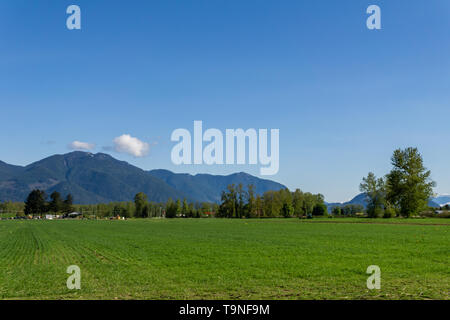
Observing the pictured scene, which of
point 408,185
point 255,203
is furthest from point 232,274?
point 255,203

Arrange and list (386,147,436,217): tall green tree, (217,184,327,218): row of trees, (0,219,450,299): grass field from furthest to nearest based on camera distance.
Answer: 1. (217,184,327,218): row of trees
2. (386,147,436,217): tall green tree
3. (0,219,450,299): grass field

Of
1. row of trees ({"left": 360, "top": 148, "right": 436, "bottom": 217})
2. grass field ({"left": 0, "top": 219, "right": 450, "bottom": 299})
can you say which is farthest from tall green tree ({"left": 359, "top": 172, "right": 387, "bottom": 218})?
grass field ({"left": 0, "top": 219, "right": 450, "bottom": 299})

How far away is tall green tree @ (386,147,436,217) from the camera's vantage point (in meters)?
112

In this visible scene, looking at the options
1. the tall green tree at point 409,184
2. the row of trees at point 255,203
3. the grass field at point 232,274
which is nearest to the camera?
the grass field at point 232,274

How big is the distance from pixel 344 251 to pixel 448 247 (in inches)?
339

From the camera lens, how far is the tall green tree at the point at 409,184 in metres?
112

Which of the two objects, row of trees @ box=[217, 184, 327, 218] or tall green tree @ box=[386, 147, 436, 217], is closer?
tall green tree @ box=[386, 147, 436, 217]

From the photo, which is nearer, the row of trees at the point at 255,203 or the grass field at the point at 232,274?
the grass field at the point at 232,274

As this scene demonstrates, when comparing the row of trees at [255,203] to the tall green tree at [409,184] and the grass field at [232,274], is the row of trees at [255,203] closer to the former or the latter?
the tall green tree at [409,184]

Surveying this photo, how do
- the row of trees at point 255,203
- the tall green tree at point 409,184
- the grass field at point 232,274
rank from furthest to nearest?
the row of trees at point 255,203
the tall green tree at point 409,184
the grass field at point 232,274

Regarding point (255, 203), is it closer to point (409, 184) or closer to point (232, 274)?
point (409, 184)

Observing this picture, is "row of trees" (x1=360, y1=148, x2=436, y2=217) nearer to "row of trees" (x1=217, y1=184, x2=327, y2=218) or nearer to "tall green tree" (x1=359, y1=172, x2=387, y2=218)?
"tall green tree" (x1=359, y1=172, x2=387, y2=218)

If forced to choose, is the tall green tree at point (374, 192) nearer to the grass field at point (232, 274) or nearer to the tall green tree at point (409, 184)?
the tall green tree at point (409, 184)

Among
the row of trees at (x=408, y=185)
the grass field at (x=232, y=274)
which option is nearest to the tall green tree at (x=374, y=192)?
the row of trees at (x=408, y=185)
